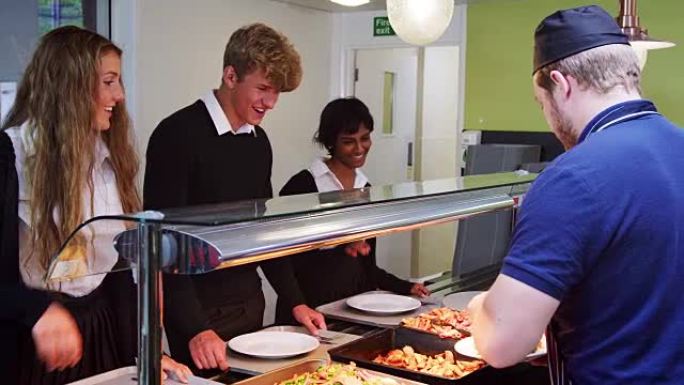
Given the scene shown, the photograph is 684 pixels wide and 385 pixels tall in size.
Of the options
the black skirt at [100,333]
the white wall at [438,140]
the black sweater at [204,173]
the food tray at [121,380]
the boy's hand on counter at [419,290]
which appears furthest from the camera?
the white wall at [438,140]

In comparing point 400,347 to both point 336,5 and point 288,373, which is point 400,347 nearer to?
point 288,373

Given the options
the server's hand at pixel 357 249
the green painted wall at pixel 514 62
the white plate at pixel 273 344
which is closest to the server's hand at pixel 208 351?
the white plate at pixel 273 344

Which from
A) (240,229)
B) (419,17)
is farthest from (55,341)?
(419,17)

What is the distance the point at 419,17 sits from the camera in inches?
92.7

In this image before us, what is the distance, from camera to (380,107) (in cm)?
581

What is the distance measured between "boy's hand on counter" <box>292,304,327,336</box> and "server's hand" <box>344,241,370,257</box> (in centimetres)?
44

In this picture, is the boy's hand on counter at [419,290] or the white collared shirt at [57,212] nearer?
the white collared shirt at [57,212]

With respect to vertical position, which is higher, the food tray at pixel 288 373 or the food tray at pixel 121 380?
the food tray at pixel 121 380

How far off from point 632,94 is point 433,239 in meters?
4.50

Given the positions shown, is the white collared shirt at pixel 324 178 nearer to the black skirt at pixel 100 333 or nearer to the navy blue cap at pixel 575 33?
the black skirt at pixel 100 333

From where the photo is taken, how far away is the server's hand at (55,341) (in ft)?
4.86

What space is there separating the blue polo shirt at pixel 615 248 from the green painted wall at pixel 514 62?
3.30 metres

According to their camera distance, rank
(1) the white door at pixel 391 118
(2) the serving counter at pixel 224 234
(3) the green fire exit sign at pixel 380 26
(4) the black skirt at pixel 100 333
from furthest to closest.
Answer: (1) the white door at pixel 391 118
(3) the green fire exit sign at pixel 380 26
(4) the black skirt at pixel 100 333
(2) the serving counter at pixel 224 234

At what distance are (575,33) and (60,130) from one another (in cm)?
114
